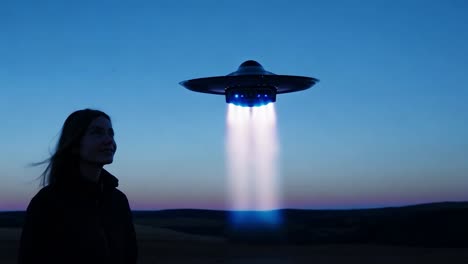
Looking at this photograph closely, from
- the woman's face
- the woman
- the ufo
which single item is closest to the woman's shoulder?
the woman

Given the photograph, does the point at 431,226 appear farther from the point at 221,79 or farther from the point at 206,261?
the point at 221,79

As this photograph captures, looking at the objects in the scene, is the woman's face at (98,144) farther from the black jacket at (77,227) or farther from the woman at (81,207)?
the black jacket at (77,227)

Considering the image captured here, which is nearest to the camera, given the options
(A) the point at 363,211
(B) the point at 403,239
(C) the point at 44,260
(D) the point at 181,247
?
(C) the point at 44,260

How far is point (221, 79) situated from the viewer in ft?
52.9

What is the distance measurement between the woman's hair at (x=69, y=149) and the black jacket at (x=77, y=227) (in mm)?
124

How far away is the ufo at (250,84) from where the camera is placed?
15.7 metres

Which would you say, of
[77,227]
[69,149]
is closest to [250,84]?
[69,149]

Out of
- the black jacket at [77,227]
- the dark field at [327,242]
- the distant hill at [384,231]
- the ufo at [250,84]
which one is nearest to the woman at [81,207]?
the black jacket at [77,227]

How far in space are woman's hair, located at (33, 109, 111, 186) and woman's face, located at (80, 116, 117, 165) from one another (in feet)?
0.12

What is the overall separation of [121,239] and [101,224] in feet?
0.57

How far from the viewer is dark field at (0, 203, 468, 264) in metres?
26.8

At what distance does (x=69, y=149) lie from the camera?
399cm

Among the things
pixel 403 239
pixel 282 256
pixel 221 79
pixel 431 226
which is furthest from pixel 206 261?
pixel 431 226

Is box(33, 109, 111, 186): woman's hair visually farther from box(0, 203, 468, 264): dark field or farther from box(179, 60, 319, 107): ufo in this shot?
box(0, 203, 468, 264): dark field
